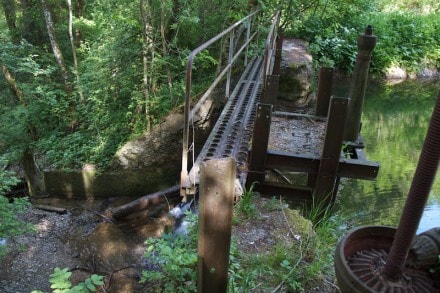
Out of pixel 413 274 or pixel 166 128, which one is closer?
pixel 413 274

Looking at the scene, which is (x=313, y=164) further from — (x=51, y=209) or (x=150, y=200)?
(x=51, y=209)

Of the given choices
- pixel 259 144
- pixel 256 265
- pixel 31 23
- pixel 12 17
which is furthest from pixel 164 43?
pixel 12 17

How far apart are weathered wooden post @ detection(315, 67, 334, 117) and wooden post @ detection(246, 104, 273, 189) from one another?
2.23 m

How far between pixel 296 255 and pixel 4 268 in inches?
171

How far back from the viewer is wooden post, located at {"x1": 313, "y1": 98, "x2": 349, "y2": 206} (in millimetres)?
3793

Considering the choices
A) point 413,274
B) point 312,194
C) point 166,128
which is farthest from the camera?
point 166,128

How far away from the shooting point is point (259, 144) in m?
4.09

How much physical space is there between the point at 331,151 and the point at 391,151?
6.16 metres

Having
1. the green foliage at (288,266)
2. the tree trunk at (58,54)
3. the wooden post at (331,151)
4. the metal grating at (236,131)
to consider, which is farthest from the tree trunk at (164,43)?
the green foliage at (288,266)

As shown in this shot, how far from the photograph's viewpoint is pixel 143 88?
293 inches

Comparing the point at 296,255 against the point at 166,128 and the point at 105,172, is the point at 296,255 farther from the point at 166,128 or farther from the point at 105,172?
the point at 105,172

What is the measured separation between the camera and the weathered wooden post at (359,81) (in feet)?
14.0

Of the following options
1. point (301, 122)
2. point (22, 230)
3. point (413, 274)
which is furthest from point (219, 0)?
point (413, 274)

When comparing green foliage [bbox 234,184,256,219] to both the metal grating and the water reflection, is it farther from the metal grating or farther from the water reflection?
the water reflection
